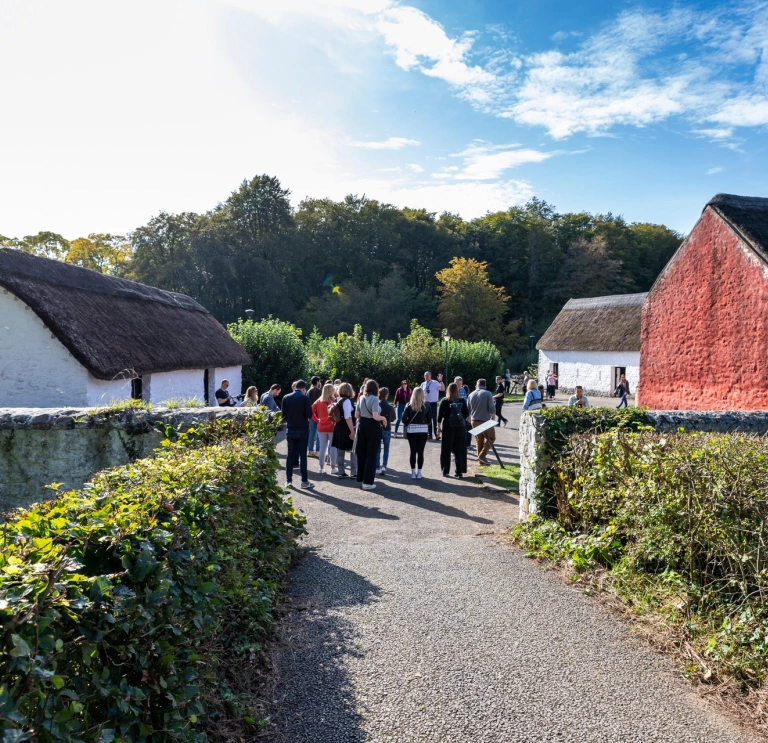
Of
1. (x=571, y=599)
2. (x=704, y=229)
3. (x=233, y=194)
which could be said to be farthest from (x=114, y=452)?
(x=233, y=194)

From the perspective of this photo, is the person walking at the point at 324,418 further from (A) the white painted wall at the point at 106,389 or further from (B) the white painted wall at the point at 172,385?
(B) the white painted wall at the point at 172,385

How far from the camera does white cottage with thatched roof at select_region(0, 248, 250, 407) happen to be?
44.6 feet

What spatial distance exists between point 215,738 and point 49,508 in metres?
1.56

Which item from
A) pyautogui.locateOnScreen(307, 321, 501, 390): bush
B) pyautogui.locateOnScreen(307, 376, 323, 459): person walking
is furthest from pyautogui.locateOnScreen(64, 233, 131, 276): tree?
pyautogui.locateOnScreen(307, 376, 323, 459): person walking

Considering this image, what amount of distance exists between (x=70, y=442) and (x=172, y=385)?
34.6 feet

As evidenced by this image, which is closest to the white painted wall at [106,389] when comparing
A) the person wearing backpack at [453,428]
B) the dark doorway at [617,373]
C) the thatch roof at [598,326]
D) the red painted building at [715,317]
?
the person wearing backpack at [453,428]

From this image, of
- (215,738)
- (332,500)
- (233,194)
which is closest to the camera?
(215,738)

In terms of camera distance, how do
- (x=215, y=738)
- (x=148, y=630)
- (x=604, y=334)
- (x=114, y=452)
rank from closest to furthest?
(x=148, y=630) < (x=215, y=738) < (x=114, y=452) < (x=604, y=334)

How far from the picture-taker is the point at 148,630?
2617mm

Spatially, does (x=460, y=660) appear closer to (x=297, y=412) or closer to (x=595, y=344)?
(x=297, y=412)

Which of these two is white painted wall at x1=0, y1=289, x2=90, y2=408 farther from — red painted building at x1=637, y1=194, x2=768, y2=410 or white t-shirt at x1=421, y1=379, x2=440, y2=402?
red painted building at x1=637, y1=194, x2=768, y2=410

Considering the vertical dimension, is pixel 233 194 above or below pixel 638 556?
above

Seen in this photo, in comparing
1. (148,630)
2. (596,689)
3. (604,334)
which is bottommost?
(596,689)

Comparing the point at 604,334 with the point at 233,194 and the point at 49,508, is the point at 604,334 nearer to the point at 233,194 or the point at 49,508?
the point at 49,508
